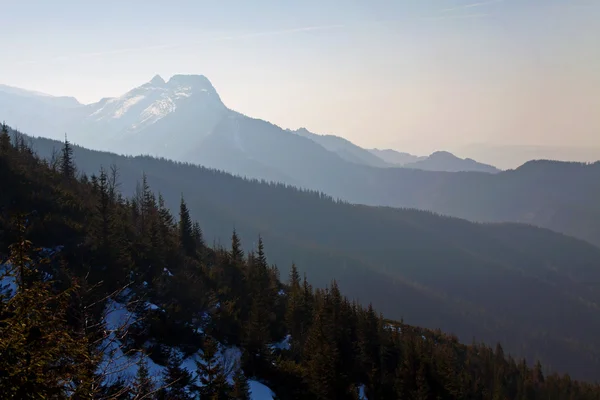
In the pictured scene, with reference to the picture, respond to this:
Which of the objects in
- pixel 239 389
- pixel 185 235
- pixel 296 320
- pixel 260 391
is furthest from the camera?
pixel 185 235

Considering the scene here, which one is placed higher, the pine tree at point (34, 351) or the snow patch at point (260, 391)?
the pine tree at point (34, 351)

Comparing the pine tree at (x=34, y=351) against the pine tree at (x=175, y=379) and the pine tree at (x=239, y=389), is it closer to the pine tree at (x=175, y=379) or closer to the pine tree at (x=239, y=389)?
the pine tree at (x=175, y=379)

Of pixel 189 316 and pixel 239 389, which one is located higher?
pixel 239 389

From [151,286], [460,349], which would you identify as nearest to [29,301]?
[151,286]

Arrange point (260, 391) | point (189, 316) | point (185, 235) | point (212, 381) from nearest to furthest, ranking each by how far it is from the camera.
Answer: point (212, 381) → point (260, 391) → point (189, 316) → point (185, 235)

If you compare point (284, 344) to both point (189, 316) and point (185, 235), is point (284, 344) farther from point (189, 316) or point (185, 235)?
point (185, 235)

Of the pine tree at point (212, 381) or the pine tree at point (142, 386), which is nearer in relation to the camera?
the pine tree at point (142, 386)

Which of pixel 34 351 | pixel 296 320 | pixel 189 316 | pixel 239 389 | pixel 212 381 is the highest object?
pixel 34 351

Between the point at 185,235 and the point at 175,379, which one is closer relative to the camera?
the point at 175,379

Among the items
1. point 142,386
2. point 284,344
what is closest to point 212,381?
point 142,386

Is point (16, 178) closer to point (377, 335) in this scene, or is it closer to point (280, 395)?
point (280, 395)

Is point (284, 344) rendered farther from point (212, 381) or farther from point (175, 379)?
point (212, 381)

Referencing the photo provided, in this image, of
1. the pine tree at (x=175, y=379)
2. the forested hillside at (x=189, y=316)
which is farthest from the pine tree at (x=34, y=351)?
the pine tree at (x=175, y=379)
